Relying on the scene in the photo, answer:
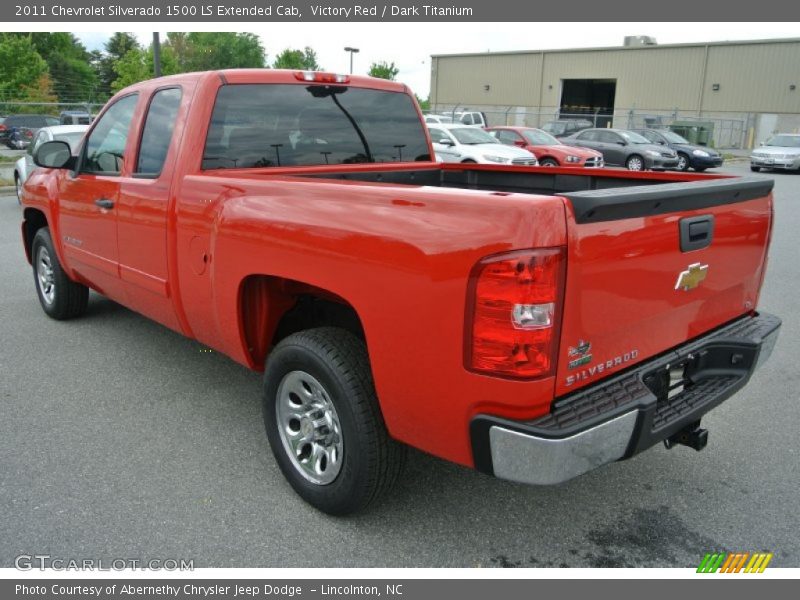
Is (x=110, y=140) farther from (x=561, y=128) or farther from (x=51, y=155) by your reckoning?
(x=561, y=128)

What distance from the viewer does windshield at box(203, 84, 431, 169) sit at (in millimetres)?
3754

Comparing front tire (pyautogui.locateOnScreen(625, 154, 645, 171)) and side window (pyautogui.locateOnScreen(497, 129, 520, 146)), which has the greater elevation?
side window (pyautogui.locateOnScreen(497, 129, 520, 146))

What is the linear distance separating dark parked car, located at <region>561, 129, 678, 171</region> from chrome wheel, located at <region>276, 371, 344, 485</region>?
19585 mm

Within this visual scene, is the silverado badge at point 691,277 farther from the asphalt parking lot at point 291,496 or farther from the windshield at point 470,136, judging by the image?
the windshield at point 470,136

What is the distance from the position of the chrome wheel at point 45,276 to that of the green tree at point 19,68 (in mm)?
36434

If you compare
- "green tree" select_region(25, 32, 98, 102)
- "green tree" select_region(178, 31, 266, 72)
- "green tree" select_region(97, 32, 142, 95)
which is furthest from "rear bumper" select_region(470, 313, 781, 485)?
"green tree" select_region(97, 32, 142, 95)

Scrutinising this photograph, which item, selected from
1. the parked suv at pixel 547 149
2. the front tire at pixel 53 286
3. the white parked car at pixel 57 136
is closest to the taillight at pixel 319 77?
the front tire at pixel 53 286

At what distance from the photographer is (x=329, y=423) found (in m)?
2.98

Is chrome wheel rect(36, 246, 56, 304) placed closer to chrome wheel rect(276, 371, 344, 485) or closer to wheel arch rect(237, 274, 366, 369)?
wheel arch rect(237, 274, 366, 369)

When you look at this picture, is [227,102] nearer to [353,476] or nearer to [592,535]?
[353,476]

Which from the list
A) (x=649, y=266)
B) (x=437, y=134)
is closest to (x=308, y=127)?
(x=649, y=266)

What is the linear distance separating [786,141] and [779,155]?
165 centimetres

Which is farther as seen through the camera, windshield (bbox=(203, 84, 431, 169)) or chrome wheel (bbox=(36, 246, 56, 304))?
chrome wheel (bbox=(36, 246, 56, 304))

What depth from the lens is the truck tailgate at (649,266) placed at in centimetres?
227
